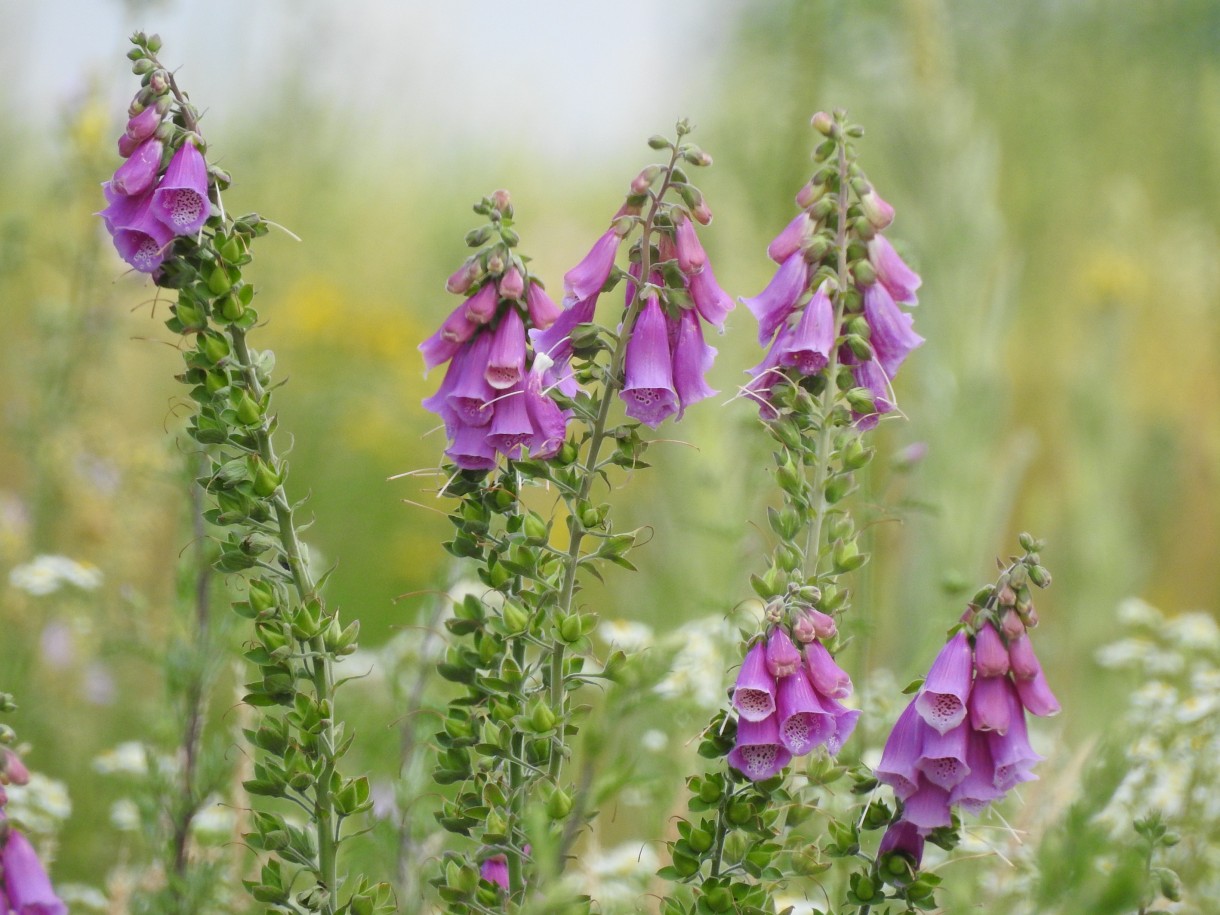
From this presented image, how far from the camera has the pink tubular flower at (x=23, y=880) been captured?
124 cm

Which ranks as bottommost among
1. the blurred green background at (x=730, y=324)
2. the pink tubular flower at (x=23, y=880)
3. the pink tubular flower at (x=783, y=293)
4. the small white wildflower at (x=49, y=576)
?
the pink tubular flower at (x=23, y=880)

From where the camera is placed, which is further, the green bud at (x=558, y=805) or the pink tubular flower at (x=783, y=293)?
the pink tubular flower at (x=783, y=293)

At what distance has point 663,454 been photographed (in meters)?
4.51

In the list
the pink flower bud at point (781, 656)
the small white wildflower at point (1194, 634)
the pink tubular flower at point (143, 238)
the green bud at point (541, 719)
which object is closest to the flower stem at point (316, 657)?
Result: the pink tubular flower at point (143, 238)

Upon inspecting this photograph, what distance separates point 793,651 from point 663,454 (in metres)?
3.36

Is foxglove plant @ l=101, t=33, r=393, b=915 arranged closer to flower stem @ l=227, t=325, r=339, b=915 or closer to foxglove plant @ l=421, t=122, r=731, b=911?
flower stem @ l=227, t=325, r=339, b=915

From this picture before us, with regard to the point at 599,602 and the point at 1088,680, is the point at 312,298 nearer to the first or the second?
the point at 599,602

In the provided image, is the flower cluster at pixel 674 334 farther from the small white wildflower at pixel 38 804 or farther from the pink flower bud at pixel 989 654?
the small white wildflower at pixel 38 804

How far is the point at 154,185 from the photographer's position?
122 centimetres

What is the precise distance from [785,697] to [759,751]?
0.06m

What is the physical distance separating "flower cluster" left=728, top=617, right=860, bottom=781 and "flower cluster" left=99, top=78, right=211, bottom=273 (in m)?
0.69

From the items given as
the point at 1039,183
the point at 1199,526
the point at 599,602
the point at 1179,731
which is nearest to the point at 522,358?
the point at 1179,731

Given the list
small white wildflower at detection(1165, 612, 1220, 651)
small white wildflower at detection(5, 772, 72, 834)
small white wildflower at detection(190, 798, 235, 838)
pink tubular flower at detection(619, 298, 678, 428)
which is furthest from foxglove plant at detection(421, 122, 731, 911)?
small white wildflower at detection(1165, 612, 1220, 651)

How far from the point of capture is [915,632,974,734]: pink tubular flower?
119 cm
